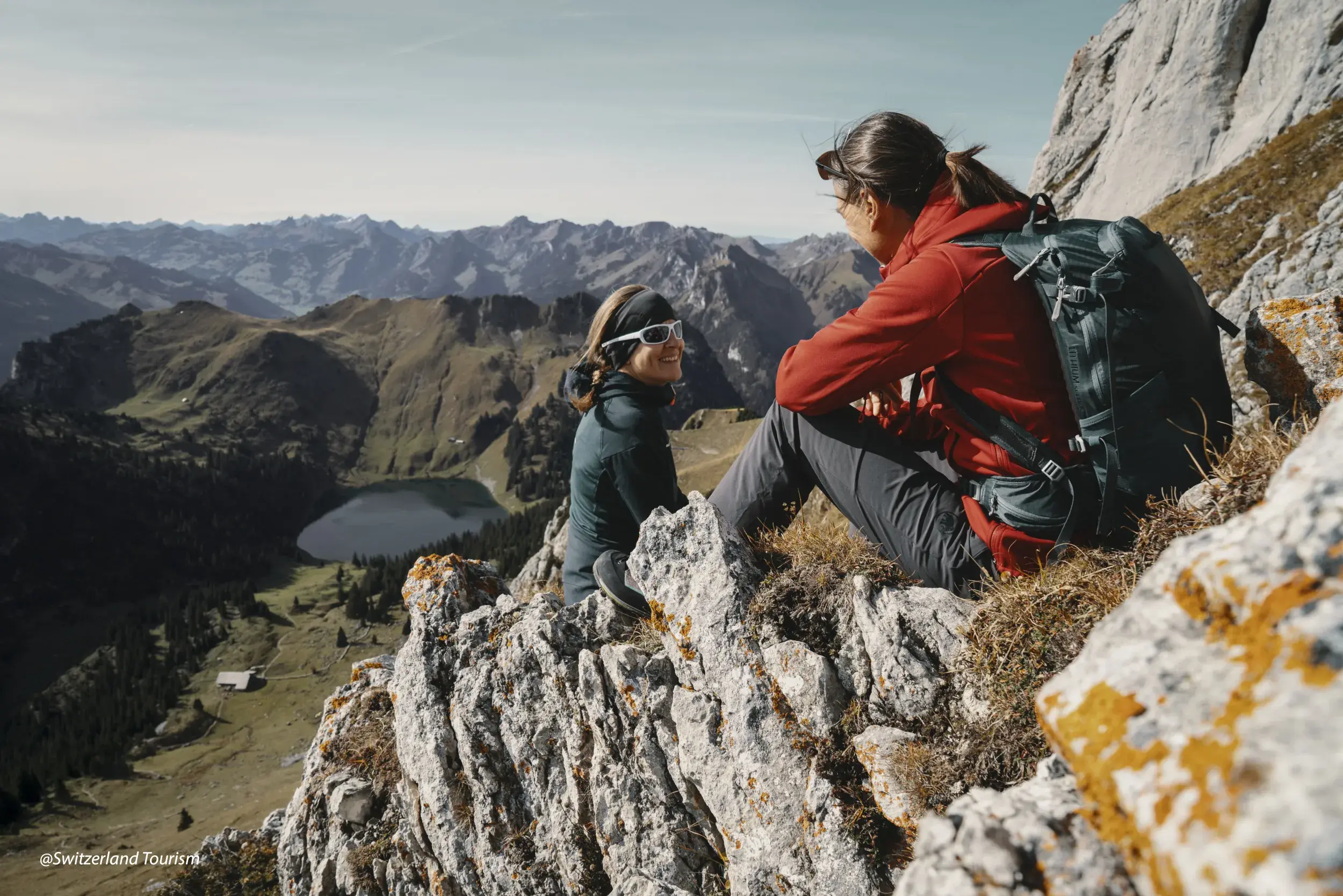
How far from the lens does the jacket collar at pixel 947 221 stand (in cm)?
530

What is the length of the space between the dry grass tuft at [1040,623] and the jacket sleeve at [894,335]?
1.97m

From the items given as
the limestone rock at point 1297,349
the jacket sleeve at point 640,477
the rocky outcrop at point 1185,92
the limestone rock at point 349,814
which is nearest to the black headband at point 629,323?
the jacket sleeve at point 640,477

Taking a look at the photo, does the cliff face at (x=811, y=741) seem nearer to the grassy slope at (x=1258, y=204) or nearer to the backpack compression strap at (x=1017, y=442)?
the backpack compression strap at (x=1017, y=442)

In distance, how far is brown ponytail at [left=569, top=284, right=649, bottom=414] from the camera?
28.6 feet

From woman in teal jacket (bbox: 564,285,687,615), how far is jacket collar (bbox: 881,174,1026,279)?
3.44 m

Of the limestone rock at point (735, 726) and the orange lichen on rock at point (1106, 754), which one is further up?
the orange lichen on rock at point (1106, 754)

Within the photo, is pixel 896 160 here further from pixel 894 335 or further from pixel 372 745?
pixel 372 745

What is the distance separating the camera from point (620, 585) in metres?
8.59

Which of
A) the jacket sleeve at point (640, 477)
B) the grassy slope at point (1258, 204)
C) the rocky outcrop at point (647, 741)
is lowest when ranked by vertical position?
the rocky outcrop at point (647, 741)

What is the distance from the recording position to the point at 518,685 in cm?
920

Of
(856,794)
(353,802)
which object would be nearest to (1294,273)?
(856,794)

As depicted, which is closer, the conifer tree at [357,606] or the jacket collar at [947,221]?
the jacket collar at [947,221]

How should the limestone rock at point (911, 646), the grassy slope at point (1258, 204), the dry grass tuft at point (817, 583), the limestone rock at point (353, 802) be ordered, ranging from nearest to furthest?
the limestone rock at point (911, 646)
the dry grass tuft at point (817, 583)
the limestone rock at point (353, 802)
the grassy slope at point (1258, 204)

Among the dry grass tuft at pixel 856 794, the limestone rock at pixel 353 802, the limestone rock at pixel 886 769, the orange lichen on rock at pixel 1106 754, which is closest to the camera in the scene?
the orange lichen on rock at pixel 1106 754
